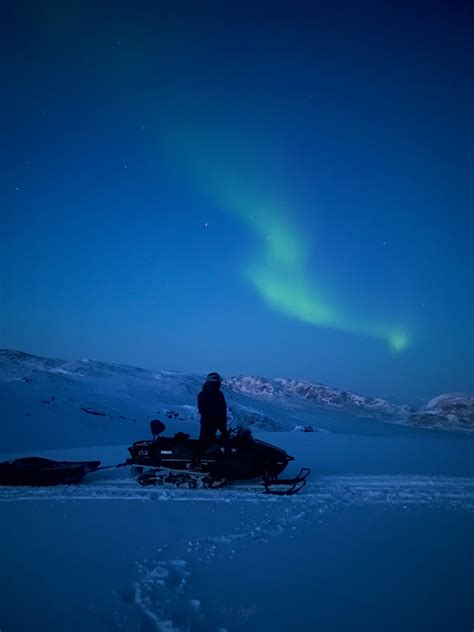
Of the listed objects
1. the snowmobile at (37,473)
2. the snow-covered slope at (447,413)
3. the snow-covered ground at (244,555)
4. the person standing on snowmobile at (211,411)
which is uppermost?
the snow-covered slope at (447,413)

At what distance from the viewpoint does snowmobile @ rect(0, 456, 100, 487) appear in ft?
24.6

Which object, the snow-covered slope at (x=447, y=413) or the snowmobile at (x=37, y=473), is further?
the snow-covered slope at (x=447, y=413)

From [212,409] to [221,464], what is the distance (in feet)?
4.09

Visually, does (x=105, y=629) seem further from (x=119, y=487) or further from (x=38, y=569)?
(x=119, y=487)

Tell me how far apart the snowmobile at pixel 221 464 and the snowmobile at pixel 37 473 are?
1.45 m

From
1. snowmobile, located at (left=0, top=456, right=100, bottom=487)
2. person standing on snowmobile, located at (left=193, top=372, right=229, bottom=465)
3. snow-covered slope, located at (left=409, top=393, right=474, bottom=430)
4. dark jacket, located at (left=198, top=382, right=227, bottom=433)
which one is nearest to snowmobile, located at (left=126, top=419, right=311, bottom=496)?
person standing on snowmobile, located at (left=193, top=372, right=229, bottom=465)

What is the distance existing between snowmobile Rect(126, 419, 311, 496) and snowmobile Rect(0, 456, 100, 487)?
145 centimetres

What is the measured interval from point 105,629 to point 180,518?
282 centimetres

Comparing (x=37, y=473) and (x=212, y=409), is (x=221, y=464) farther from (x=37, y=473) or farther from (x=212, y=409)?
(x=37, y=473)

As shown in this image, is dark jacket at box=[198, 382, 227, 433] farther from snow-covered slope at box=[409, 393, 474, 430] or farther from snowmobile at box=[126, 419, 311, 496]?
snow-covered slope at box=[409, 393, 474, 430]

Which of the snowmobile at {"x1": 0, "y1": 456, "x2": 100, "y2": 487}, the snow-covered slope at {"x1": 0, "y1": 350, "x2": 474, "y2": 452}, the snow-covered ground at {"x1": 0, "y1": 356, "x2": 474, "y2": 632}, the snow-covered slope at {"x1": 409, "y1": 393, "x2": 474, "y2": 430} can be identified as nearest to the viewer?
the snow-covered ground at {"x1": 0, "y1": 356, "x2": 474, "y2": 632}

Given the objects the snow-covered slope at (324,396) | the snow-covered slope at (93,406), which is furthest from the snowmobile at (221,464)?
the snow-covered slope at (324,396)

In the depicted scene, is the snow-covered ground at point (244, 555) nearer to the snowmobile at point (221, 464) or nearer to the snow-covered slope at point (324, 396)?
the snowmobile at point (221, 464)

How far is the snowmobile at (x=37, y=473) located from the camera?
7.49 m
